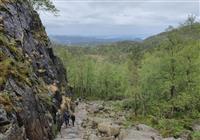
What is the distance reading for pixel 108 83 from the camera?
119875 millimetres

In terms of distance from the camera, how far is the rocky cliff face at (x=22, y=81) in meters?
25.2

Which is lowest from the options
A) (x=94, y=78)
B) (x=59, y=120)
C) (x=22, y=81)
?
(x=94, y=78)

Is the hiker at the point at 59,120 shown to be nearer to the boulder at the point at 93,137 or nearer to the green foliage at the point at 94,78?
the boulder at the point at 93,137

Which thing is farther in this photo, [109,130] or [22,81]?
[109,130]

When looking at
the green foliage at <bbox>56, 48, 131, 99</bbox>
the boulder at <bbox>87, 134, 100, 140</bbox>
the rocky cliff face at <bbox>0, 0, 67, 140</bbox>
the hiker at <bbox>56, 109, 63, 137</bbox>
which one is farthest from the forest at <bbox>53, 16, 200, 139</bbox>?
the green foliage at <bbox>56, 48, 131, 99</bbox>

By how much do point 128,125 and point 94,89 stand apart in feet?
236

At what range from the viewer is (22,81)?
30.9 meters

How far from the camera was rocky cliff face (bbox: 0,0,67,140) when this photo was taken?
2522cm

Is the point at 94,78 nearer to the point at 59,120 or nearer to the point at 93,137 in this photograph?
the point at 59,120

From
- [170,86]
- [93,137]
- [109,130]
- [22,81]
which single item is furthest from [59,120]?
[170,86]

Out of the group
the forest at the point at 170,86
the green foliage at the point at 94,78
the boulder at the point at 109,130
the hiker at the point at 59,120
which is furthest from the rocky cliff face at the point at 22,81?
the green foliage at the point at 94,78

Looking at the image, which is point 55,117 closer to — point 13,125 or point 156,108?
point 13,125

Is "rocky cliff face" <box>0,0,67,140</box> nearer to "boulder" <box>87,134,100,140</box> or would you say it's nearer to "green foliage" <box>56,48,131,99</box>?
"boulder" <box>87,134,100,140</box>

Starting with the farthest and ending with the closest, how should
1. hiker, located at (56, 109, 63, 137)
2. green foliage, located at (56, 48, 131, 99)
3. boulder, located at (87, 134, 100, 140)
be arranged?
green foliage, located at (56, 48, 131, 99) → hiker, located at (56, 109, 63, 137) → boulder, located at (87, 134, 100, 140)
